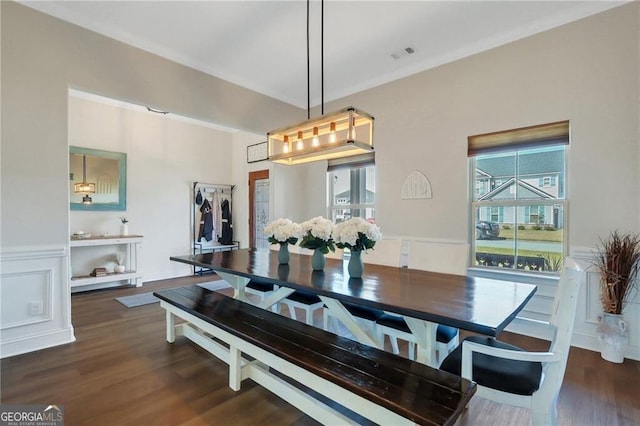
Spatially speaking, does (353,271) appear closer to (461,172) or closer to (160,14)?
(461,172)

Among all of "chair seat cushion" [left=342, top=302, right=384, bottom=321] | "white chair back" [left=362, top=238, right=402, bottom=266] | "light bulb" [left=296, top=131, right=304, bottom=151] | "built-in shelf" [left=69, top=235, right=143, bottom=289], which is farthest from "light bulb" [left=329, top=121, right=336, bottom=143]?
"built-in shelf" [left=69, top=235, right=143, bottom=289]

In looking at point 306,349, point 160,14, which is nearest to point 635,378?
point 306,349

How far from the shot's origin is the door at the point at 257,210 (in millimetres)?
5980

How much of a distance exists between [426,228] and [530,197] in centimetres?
111

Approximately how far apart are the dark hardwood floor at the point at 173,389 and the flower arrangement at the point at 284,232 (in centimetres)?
110

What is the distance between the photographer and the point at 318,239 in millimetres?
2287

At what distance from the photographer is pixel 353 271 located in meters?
2.17

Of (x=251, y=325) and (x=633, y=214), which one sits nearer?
(x=251, y=325)

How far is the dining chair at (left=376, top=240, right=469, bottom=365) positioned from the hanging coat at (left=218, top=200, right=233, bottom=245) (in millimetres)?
4542

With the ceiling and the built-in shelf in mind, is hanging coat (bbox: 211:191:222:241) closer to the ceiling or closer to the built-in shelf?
the built-in shelf

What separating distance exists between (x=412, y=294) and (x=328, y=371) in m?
0.64

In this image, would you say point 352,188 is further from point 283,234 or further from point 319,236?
point 319,236

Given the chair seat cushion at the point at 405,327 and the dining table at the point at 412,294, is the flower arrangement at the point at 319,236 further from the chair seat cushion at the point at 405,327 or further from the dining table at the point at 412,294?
the chair seat cushion at the point at 405,327

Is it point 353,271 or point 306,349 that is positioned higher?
point 353,271
